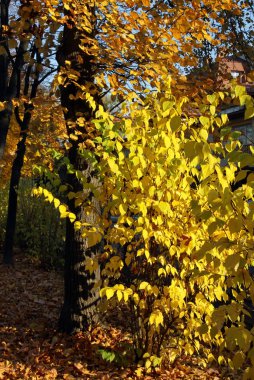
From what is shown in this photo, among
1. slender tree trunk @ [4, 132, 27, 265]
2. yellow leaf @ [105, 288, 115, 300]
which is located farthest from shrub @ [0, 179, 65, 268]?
yellow leaf @ [105, 288, 115, 300]

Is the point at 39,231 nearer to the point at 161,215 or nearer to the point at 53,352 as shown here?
the point at 53,352

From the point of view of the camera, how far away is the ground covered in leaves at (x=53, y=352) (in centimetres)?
425

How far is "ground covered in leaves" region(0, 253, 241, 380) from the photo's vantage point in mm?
4250

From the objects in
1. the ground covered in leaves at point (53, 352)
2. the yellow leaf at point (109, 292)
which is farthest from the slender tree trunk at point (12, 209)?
the yellow leaf at point (109, 292)

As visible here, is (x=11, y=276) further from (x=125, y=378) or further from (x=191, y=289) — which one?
(x=191, y=289)

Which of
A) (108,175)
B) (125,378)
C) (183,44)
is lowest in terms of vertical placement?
(125,378)

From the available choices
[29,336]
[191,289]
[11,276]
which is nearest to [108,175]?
[191,289]

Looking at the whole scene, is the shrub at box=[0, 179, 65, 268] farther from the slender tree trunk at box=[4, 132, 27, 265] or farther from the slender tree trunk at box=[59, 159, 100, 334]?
the slender tree trunk at box=[59, 159, 100, 334]

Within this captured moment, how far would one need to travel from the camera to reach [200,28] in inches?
230

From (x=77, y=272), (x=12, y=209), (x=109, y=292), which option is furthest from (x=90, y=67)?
(x=12, y=209)

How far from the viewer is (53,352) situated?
15.6 ft

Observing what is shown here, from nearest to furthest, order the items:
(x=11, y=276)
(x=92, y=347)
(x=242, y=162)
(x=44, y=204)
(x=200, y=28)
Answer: (x=242, y=162) < (x=92, y=347) < (x=200, y=28) < (x=11, y=276) < (x=44, y=204)

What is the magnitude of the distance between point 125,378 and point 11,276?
5.42 meters

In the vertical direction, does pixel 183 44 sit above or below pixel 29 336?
above
